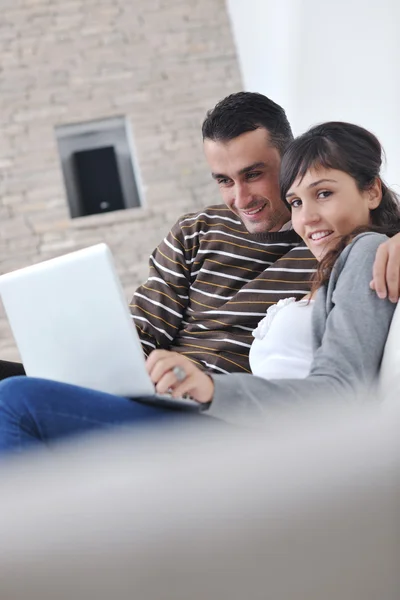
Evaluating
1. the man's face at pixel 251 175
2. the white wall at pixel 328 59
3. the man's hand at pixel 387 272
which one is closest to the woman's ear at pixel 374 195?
the man's hand at pixel 387 272

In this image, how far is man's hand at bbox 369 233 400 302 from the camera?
3.94 ft

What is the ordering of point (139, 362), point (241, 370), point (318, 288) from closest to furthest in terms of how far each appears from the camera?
point (139, 362)
point (318, 288)
point (241, 370)

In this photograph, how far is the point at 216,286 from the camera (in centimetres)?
199

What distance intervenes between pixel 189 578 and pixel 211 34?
565cm

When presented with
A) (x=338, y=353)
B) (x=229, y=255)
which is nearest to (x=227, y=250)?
(x=229, y=255)

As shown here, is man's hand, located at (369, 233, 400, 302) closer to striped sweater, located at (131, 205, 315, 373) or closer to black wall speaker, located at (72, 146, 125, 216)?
striped sweater, located at (131, 205, 315, 373)

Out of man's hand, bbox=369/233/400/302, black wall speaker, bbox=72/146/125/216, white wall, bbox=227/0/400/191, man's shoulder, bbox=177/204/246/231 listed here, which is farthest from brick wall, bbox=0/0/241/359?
man's hand, bbox=369/233/400/302

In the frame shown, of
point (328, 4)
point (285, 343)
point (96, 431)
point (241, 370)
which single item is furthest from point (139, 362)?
point (328, 4)

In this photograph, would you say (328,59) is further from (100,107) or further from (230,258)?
(100,107)

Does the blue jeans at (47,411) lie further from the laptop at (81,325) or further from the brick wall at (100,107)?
the brick wall at (100,107)

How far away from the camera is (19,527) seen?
0.40 meters

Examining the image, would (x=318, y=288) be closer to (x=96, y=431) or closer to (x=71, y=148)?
(x=96, y=431)

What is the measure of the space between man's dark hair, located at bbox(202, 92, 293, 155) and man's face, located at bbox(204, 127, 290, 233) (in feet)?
0.05

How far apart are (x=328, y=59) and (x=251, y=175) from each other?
1686 millimetres
